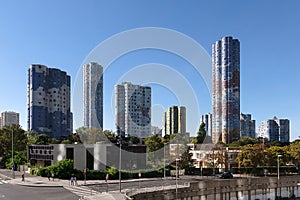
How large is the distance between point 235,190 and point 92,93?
55.1 meters

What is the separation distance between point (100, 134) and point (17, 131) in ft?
66.9

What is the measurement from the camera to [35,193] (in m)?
38.1

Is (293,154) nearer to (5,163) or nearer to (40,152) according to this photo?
(40,152)

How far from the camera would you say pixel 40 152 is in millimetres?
65500

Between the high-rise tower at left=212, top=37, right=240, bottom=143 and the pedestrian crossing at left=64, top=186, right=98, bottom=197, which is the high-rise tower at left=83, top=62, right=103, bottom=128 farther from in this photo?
the high-rise tower at left=212, top=37, right=240, bottom=143

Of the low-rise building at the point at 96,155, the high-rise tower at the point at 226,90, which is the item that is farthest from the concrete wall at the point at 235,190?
the high-rise tower at the point at 226,90

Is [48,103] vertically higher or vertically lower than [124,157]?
higher

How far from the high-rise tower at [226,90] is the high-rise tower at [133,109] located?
36755 millimetres

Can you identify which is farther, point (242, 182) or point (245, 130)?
point (245, 130)

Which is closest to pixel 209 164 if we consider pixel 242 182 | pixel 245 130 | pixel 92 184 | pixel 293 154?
pixel 293 154

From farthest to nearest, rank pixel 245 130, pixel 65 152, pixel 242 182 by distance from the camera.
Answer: pixel 245 130, pixel 65 152, pixel 242 182

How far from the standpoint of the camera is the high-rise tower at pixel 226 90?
123 metres

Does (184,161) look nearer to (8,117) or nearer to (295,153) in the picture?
(295,153)

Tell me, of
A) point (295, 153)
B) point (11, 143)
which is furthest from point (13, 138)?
point (295, 153)
